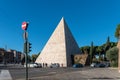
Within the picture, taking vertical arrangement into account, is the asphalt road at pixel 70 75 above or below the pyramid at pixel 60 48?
below

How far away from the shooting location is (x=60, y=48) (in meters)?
112

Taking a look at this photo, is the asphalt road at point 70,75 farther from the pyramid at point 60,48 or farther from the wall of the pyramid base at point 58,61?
the pyramid at point 60,48

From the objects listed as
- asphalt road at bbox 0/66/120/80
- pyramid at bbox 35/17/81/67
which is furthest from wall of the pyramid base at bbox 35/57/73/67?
asphalt road at bbox 0/66/120/80

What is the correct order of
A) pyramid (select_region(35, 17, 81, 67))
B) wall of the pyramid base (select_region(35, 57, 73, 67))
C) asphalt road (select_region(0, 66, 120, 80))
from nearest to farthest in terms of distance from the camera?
asphalt road (select_region(0, 66, 120, 80)), wall of the pyramid base (select_region(35, 57, 73, 67)), pyramid (select_region(35, 17, 81, 67))

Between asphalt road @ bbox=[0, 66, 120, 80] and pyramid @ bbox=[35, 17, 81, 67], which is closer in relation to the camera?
asphalt road @ bbox=[0, 66, 120, 80]

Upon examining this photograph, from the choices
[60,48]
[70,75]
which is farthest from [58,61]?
[70,75]

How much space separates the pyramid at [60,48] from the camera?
356 ft

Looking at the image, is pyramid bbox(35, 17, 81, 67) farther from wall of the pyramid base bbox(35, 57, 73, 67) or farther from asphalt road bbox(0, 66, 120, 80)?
asphalt road bbox(0, 66, 120, 80)

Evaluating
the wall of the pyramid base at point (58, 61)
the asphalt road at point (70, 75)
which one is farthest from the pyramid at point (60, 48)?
the asphalt road at point (70, 75)

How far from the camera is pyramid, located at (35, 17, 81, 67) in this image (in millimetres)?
108500

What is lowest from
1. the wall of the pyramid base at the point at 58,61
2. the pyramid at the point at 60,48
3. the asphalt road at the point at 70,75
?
the asphalt road at the point at 70,75

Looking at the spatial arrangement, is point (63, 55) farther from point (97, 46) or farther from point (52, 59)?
point (97, 46)

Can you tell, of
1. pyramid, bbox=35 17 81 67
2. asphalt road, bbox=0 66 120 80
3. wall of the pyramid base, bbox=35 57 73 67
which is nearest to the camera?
asphalt road, bbox=0 66 120 80

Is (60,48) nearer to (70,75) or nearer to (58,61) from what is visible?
(58,61)
